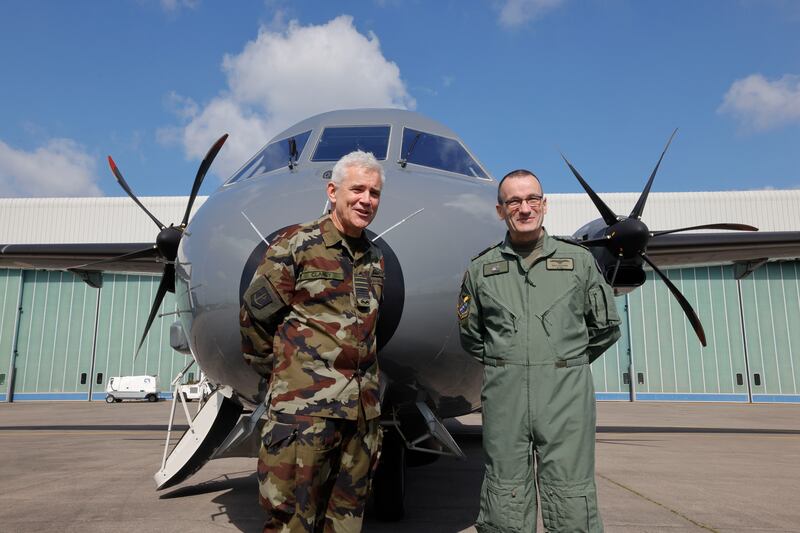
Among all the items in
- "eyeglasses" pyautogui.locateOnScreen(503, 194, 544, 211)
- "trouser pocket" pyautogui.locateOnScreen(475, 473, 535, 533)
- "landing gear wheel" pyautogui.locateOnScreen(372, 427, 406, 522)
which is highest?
"eyeglasses" pyautogui.locateOnScreen(503, 194, 544, 211)

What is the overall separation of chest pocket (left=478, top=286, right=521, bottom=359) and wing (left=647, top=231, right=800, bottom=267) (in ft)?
27.0

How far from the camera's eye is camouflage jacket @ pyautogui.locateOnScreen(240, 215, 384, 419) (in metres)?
2.38

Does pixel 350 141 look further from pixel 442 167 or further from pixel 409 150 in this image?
pixel 442 167

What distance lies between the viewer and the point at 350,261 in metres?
2.55

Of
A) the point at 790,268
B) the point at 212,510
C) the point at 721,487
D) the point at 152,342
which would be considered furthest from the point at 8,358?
the point at 790,268

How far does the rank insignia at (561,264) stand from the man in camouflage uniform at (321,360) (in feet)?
2.71

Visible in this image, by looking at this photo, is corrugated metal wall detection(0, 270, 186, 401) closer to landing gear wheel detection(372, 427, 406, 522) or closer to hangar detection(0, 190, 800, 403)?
hangar detection(0, 190, 800, 403)

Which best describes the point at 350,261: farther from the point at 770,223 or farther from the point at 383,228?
the point at 770,223

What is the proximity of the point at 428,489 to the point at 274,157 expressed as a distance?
3.88m

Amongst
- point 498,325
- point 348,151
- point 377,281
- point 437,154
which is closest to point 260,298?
point 377,281

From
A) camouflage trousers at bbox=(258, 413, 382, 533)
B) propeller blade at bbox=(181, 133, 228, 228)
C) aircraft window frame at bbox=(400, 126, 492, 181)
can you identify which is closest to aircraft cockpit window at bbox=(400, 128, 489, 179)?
aircraft window frame at bbox=(400, 126, 492, 181)

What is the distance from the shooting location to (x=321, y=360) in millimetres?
2385

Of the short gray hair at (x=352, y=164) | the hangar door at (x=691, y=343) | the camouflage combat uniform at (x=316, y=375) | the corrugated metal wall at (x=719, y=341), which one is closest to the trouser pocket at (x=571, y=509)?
the camouflage combat uniform at (x=316, y=375)

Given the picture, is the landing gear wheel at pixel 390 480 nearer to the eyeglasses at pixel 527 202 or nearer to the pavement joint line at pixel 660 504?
the eyeglasses at pixel 527 202
